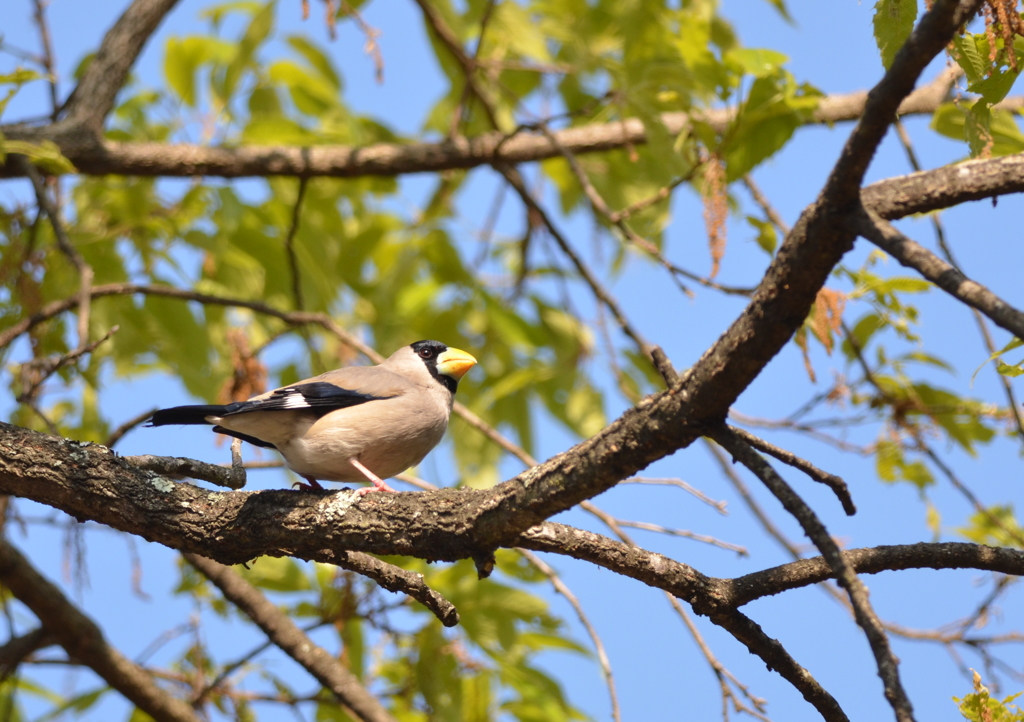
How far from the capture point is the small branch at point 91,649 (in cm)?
573

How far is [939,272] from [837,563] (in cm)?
72

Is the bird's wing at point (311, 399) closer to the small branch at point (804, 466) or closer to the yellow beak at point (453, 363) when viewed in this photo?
the yellow beak at point (453, 363)

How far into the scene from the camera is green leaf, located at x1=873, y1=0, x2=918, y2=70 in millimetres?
2828

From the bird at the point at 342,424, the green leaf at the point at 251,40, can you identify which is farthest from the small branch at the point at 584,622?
the green leaf at the point at 251,40

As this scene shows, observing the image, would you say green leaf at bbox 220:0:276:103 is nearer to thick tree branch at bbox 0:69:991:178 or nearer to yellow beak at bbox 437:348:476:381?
thick tree branch at bbox 0:69:991:178

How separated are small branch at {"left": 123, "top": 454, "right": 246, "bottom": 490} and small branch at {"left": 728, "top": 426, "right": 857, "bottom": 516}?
220 centimetres

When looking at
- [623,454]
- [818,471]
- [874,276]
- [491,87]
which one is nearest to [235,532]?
[623,454]

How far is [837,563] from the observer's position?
2.21m

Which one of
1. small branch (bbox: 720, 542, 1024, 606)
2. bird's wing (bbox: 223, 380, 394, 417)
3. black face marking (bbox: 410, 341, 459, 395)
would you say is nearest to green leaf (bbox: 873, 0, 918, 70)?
small branch (bbox: 720, 542, 1024, 606)

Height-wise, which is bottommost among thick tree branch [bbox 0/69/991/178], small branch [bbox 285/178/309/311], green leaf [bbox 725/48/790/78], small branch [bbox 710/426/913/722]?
small branch [bbox 710/426/913/722]

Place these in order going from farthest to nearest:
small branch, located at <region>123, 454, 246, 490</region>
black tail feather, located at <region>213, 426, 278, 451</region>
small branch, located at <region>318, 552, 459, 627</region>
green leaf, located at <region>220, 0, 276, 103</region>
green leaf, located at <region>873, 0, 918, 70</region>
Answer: green leaf, located at <region>220, 0, 276, 103</region> < black tail feather, located at <region>213, 426, 278, 451</region> < small branch, located at <region>123, 454, 246, 490</region> < small branch, located at <region>318, 552, 459, 627</region> < green leaf, located at <region>873, 0, 918, 70</region>

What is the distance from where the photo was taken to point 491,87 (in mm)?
8320

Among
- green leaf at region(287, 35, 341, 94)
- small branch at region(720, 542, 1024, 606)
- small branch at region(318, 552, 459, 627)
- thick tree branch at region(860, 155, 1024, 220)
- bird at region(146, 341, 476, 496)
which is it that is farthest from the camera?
green leaf at region(287, 35, 341, 94)

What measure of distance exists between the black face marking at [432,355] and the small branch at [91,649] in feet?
8.63
